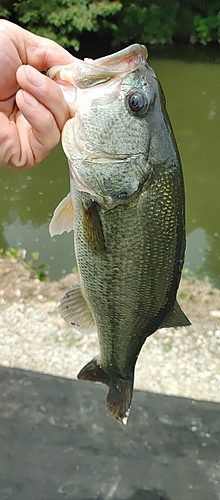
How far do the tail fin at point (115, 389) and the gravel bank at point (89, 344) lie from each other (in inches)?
62.0

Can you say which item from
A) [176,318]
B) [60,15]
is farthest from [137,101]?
[60,15]

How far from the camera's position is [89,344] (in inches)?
147

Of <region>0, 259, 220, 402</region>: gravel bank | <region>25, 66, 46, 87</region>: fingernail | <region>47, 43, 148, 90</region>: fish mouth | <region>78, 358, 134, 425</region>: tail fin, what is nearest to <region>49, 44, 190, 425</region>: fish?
<region>47, 43, 148, 90</region>: fish mouth

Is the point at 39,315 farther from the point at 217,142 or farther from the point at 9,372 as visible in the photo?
the point at 217,142

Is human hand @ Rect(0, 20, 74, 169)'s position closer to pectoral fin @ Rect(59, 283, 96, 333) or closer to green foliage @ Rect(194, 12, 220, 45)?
pectoral fin @ Rect(59, 283, 96, 333)

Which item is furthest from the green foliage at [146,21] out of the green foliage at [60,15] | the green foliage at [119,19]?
the green foliage at [60,15]

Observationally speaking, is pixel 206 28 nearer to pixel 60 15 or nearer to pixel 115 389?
pixel 60 15

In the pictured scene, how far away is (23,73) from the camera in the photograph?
4.79 ft

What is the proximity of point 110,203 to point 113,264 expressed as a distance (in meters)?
0.21

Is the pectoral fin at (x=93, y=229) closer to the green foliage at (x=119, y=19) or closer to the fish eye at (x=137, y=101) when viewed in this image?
the fish eye at (x=137, y=101)

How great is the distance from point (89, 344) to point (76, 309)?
2.00 meters

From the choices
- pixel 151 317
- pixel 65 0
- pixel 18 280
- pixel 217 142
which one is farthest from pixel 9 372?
pixel 65 0

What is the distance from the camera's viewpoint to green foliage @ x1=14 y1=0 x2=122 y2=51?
12.1 meters

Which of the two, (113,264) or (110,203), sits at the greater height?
(110,203)
